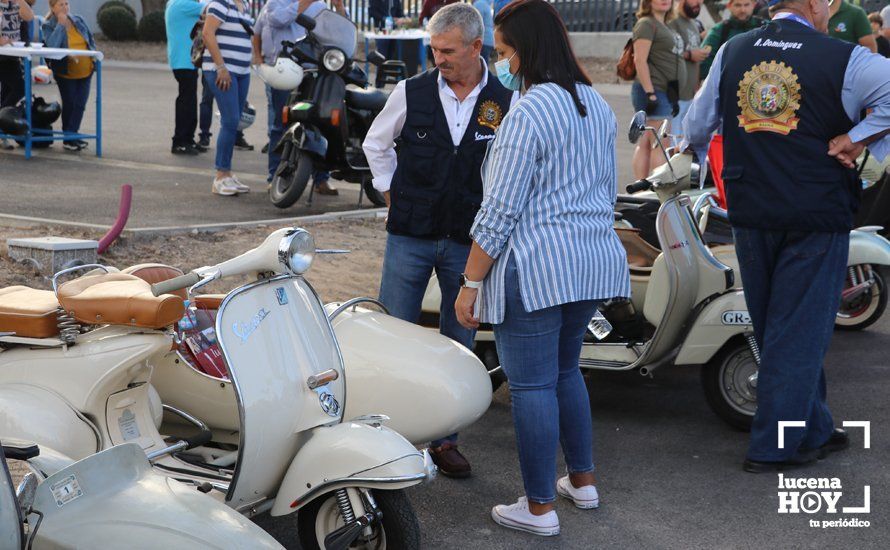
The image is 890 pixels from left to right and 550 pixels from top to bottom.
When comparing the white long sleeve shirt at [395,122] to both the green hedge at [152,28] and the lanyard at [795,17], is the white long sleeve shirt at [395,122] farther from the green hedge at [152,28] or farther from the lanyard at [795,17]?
the green hedge at [152,28]

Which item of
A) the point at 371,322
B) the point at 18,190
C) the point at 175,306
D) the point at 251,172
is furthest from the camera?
the point at 251,172

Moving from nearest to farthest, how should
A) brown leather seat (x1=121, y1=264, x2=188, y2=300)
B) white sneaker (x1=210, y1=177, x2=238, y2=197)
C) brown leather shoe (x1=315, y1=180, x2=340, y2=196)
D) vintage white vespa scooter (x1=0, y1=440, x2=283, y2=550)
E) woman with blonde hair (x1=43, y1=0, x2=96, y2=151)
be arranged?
vintage white vespa scooter (x1=0, y1=440, x2=283, y2=550)
brown leather seat (x1=121, y1=264, x2=188, y2=300)
white sneaker (x1=210, y1=177, x2=238, y2=197)
brown leather shoe (x1=315, y1=180, x2=340, y2=196)
woman with blonde hair (x1=43, y1=0, x2=96, y2=151)

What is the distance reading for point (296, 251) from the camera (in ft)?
11.7

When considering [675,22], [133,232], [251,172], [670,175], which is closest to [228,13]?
[251,172]

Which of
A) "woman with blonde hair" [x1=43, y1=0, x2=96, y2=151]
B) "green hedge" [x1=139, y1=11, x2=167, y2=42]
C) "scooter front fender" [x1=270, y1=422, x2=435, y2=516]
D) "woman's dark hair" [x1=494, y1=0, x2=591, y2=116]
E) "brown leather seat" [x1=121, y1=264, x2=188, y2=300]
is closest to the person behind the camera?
"scooter front fender" [x1=270, y1=422, x2=435, y2=516]

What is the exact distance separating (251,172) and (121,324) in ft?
24.2

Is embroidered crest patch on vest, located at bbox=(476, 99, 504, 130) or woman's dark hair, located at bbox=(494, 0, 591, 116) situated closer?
woman's dark hair, located at bbox=(494, 0, 591, 116)

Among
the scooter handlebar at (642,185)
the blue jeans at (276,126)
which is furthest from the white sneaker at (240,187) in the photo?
the scooter handlebar at (642,185)

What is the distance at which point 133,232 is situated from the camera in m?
7.35

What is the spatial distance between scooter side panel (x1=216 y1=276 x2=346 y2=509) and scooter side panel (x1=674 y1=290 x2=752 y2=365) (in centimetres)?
185

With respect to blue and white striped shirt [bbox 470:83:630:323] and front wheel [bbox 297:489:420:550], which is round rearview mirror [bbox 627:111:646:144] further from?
front wheel [bbox 297:489:420:550]

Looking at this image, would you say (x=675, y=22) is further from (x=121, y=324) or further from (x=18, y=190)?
(x=121, y=324)

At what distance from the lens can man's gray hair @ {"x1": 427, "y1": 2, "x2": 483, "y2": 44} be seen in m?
4.32

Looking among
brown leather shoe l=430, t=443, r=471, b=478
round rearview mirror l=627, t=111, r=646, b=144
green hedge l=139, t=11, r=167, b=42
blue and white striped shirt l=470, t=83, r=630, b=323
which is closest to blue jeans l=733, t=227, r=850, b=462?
round rearview mirror l=627, t=111, r=646, b=144
